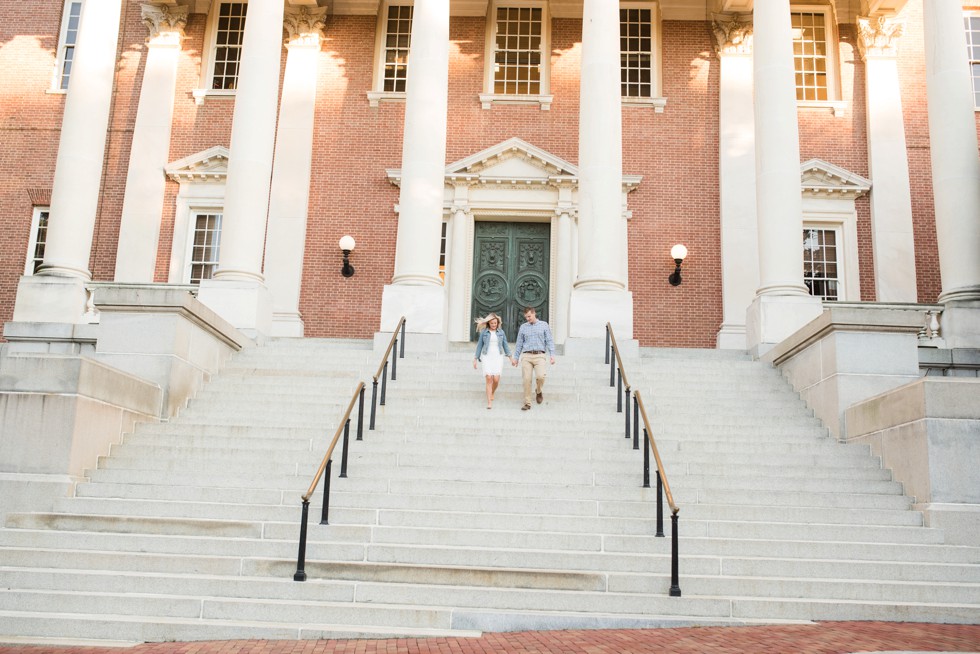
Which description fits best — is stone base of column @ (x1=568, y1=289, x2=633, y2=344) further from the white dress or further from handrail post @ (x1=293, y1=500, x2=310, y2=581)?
handrail post @ (x1=293, y1=500, x2=310, y2=581)

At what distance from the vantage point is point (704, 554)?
8203 mm

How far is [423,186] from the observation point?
16.1 meters

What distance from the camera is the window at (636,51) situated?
70.1 feet

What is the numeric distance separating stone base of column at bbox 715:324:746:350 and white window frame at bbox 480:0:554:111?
6.66 m

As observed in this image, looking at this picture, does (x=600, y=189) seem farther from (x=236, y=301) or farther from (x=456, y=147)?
(x=236, y=301)

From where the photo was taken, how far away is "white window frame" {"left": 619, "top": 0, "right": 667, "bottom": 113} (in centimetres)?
2094

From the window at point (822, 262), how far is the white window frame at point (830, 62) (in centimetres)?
288

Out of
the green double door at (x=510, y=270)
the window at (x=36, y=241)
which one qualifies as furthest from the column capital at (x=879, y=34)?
the window at (x=36, y=241)

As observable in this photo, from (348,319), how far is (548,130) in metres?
6.43

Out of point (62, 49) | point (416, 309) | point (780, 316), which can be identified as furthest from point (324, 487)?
point (62, 49)

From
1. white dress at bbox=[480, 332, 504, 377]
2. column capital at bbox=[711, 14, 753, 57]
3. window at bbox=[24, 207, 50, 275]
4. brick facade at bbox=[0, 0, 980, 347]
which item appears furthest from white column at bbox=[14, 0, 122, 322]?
column capital at bbox=[711, 14, 753, 57]

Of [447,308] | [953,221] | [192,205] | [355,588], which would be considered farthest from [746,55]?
[355,588]

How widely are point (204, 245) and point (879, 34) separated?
16379 mm

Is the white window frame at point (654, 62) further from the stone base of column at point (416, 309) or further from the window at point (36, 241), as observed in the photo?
the window at point (36, 241)
